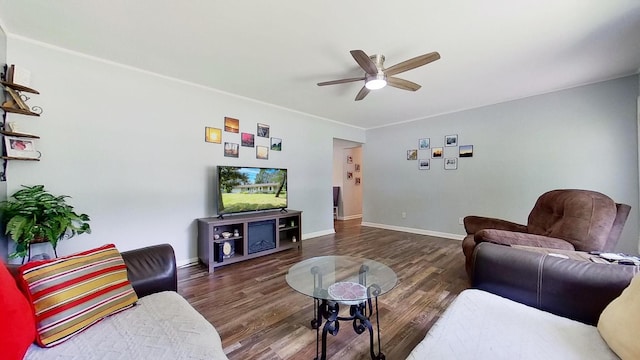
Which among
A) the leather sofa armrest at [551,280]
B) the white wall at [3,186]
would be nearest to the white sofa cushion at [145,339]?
the leather sofa armrest at [551,280]

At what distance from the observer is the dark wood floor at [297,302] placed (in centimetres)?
156

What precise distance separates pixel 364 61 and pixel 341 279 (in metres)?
1.81

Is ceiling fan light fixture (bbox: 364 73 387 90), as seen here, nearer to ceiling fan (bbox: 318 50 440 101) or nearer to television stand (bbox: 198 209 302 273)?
ceiling fan (bbox: 318 50 440 101)

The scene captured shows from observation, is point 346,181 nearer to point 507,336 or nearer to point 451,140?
point 451,140

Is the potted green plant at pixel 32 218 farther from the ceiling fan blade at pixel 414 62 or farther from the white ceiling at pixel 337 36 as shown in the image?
the ceiling fan blade at pixel 414 62

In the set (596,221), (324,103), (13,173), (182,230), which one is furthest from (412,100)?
(13,173)

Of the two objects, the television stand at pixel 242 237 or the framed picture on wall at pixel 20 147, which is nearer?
the framed picture on wall at pixel 20 147

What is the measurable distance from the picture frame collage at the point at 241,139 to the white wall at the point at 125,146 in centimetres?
5

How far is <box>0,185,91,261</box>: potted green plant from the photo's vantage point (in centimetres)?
181

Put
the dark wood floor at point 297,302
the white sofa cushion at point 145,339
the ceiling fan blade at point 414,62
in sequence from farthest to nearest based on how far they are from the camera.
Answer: the ceiling fan blade at point 414,62 < the dark wood floor at point 297,302 < the white sofa cushion at point 145,339

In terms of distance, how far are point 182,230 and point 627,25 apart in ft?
15.6

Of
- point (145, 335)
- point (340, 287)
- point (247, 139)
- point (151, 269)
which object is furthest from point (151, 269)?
point (247, 139)

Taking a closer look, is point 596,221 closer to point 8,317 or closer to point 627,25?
point 627,25

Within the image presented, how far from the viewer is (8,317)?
2.74ft
